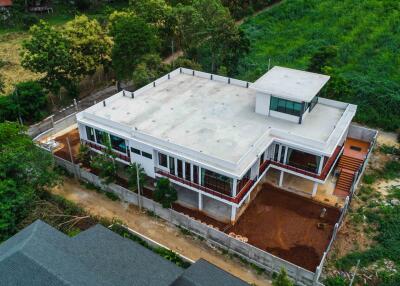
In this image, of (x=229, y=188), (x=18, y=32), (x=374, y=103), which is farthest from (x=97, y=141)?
(x=18, y=32)

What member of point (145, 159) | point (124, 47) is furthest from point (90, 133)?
point (124, 47)

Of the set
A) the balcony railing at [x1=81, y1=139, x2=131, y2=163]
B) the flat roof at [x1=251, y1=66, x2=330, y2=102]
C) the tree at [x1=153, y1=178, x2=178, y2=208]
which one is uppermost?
the flat roof at [x1=251, y1=66, x2=330, y2=102]

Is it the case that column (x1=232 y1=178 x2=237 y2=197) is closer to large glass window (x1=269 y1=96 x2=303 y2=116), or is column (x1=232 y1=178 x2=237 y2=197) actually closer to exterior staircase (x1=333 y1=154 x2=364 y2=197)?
large glass window (x1=269 y1=96 x2=303 y2=116)

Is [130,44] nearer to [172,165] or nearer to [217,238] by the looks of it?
[172,165]

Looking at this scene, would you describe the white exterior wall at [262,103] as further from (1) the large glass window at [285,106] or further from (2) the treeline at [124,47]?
(2) the treeline at [124,47]

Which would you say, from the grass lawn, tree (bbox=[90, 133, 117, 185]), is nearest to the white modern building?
tree (bbox=[90, 133, 117, 185])

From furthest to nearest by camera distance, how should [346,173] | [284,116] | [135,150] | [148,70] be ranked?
[148,70] → [346,173] → [284,116] → [135,150]

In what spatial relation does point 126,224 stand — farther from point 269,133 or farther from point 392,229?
point 392,229
